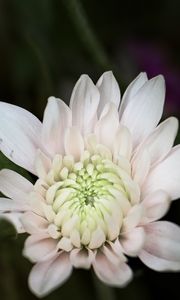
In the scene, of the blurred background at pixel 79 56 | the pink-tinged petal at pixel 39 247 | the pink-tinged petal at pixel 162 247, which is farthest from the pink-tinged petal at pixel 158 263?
the blurred background at pixel 79 56

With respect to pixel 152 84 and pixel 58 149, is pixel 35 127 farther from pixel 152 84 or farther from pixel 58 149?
pixel 152 84

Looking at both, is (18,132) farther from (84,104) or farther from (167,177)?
(167,177)

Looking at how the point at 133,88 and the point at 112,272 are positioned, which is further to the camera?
the point at 133,88

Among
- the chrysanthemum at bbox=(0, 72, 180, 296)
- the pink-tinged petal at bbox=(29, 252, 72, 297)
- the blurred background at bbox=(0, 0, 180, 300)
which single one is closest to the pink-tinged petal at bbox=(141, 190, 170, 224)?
the chrysanthemum at bbox=(0, 72, 180, 296)

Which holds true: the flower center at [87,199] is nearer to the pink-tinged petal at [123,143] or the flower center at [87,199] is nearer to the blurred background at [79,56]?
the pink-tinged petal at [123,143]

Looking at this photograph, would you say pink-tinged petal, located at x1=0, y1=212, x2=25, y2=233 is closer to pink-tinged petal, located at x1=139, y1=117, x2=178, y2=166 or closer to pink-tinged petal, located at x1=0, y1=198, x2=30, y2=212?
pink-tinged petal, located at x1=0, y1=198, x2=30, y2=212

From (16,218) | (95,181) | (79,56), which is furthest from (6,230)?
(79,56)
